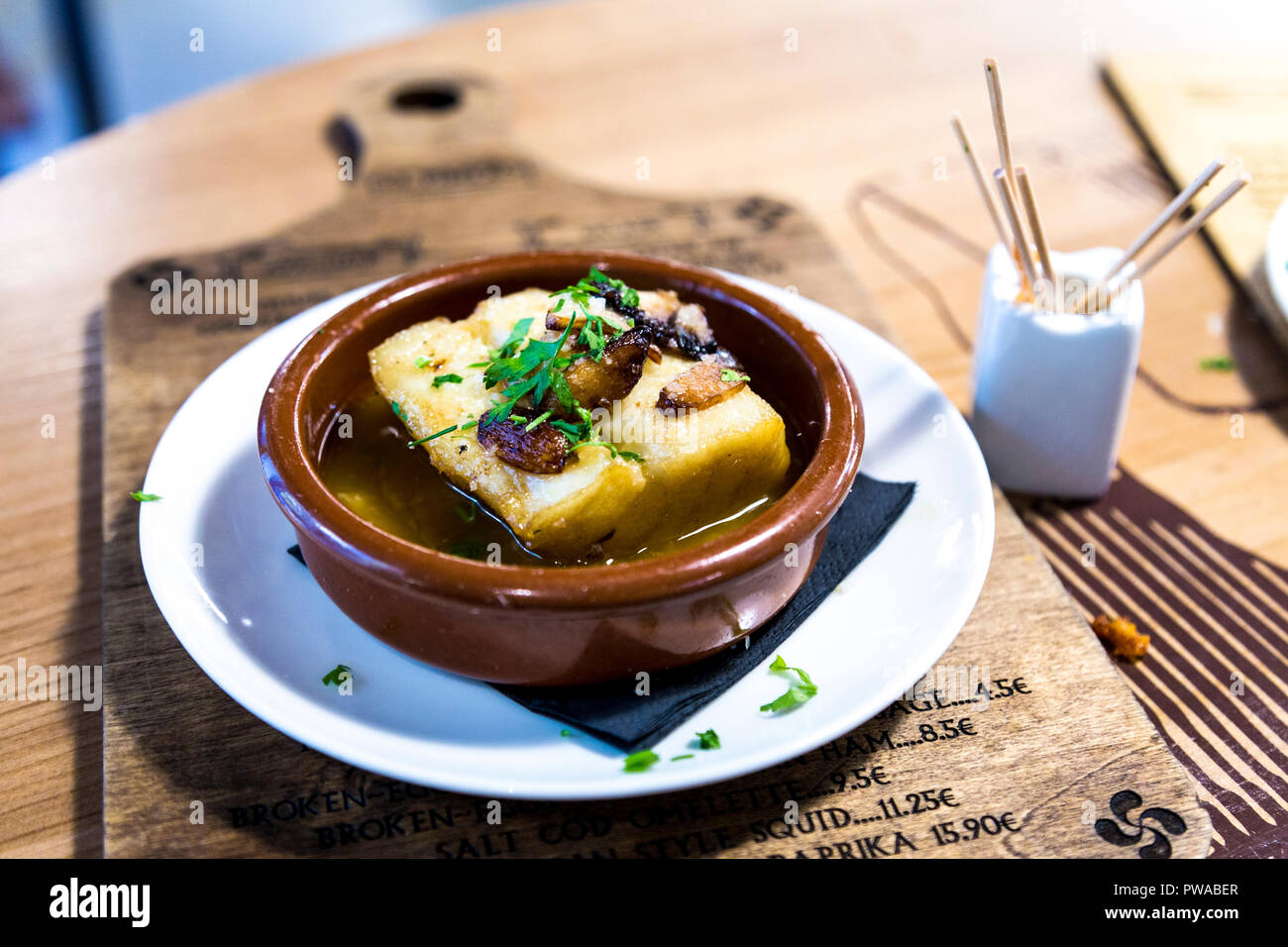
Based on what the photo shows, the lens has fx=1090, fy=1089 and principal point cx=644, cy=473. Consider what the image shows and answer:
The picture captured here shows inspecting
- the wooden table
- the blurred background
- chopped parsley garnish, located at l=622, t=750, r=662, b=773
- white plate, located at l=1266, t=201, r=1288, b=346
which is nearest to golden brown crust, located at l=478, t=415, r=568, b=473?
chopped parsley garnish, located at l=622, t=750, r=662, b=773

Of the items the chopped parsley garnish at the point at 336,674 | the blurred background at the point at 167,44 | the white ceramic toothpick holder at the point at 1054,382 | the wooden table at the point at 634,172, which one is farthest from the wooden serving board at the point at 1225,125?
the blurred background at the point at 167,44

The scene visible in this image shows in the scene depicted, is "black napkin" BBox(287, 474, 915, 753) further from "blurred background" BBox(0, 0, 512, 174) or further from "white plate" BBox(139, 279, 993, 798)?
"blurred background" BBox(0, 0, 512, 174)

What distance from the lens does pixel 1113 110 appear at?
147 inches

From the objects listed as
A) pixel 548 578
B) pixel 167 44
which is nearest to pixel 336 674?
pixel 548 578

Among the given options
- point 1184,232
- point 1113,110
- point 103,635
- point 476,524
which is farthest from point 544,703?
point 1113,110

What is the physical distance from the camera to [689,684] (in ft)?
5.62

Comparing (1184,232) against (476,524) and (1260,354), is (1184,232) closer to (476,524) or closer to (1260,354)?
(1260,354)

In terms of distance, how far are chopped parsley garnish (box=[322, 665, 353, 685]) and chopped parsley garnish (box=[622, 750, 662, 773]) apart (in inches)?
18.7

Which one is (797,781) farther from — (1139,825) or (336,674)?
(336,674)

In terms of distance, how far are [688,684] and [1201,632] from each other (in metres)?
1.07

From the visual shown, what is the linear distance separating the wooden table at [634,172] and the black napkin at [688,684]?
74 cm

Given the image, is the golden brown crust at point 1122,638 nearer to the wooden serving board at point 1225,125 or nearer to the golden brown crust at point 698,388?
the golden brown crust at point 698,388

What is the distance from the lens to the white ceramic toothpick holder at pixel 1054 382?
2201 millimetres
